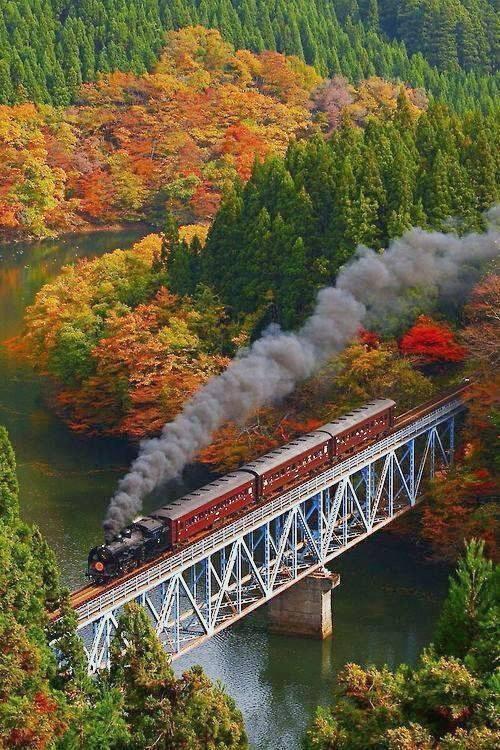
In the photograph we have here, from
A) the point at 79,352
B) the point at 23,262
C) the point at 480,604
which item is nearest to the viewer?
the point at 480,604

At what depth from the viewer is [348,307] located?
62.8m

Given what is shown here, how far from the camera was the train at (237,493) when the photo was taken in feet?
140

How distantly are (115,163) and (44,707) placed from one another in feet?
290

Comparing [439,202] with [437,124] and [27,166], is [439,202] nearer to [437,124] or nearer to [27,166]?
[437,124]

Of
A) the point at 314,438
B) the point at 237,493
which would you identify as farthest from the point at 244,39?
the point at 237,493

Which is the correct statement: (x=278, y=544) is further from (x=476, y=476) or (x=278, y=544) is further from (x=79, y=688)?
(x=79, y=688)

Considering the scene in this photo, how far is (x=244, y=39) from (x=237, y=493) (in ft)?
288

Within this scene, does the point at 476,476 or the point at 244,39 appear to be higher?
the point at 244,39

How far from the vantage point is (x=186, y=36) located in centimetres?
12875

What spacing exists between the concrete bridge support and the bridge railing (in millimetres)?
3168

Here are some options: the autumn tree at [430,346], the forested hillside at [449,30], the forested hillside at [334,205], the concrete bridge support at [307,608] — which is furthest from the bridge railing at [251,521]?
the forested hillside at [449,30]

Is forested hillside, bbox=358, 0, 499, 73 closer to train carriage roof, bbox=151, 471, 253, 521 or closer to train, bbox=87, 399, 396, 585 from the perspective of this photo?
train, bbox=87, 399, 396, 585

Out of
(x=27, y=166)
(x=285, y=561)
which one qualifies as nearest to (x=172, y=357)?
(x=285, y=561)

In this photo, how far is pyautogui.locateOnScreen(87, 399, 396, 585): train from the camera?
1683 inches
